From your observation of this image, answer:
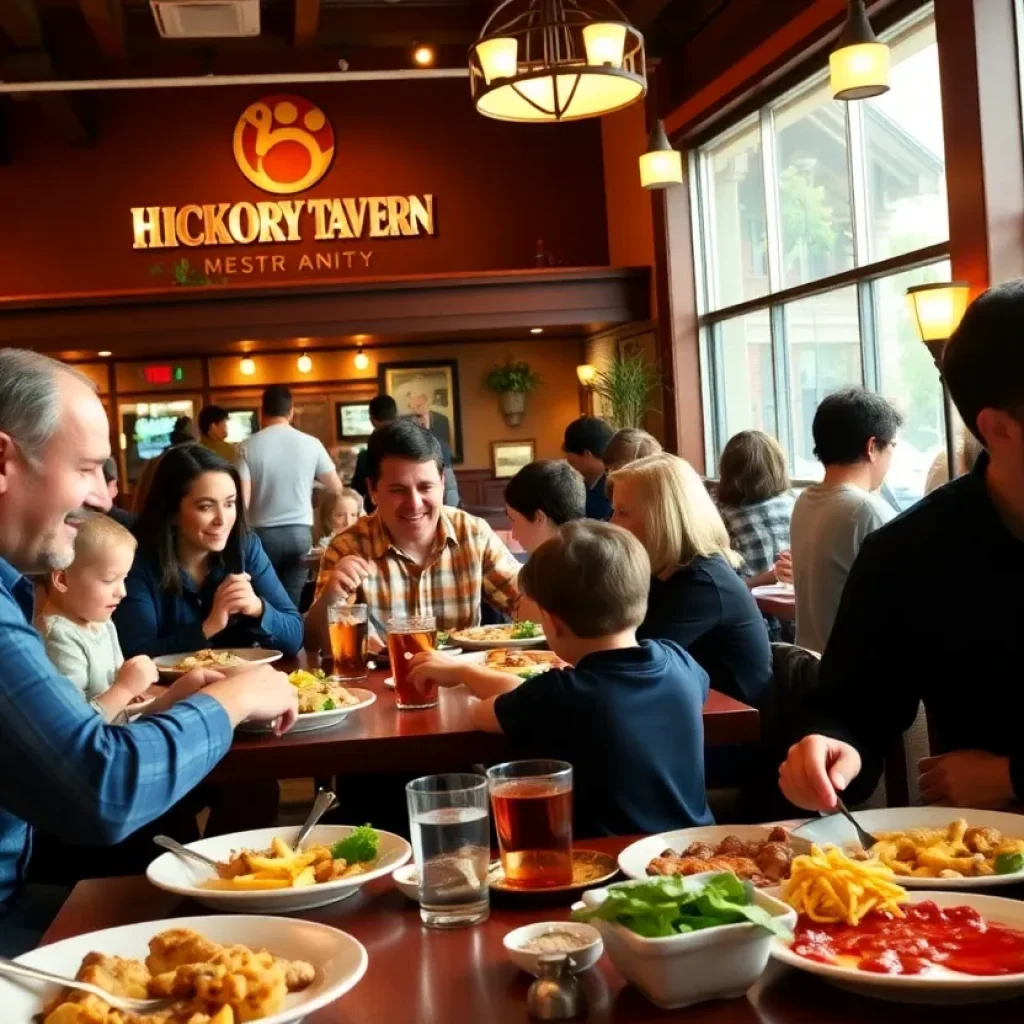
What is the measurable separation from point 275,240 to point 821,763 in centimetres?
1176

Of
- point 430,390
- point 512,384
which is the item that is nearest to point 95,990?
point 512,384

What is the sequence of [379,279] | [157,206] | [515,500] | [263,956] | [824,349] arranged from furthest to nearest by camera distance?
[157,206] → [379,279] → [824,349] → [515,500] → [263,956]

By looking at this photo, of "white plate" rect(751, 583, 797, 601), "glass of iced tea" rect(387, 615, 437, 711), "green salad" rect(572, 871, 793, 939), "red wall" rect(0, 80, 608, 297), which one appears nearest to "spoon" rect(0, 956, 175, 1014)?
"green salad" rect(572, 871, 793, 939)

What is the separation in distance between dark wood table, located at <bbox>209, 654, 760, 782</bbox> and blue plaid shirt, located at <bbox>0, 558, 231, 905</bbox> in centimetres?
68

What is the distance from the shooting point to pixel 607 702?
1.99 metres

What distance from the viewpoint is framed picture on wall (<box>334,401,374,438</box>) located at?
12867 millimetres

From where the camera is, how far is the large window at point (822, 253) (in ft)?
21.8

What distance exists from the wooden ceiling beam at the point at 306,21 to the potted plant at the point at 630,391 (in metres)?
3.55

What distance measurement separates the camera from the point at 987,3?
18.8 feet

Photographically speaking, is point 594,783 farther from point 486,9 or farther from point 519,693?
point 486,9

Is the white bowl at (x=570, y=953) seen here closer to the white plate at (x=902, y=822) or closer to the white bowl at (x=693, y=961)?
the white bowl at (x=693, y=961)

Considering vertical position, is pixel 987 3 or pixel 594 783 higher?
pixel 987 3

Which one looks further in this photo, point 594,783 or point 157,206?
point 157,206

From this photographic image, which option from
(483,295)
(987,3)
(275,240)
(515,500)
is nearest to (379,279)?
(483,295)
